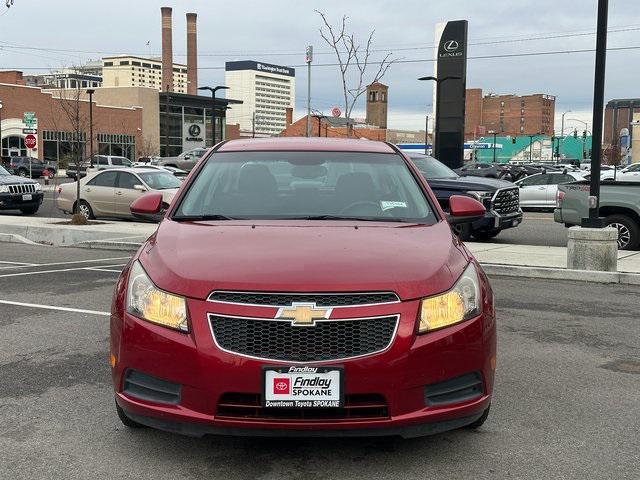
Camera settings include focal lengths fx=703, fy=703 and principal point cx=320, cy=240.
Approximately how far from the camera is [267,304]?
10.5 ft

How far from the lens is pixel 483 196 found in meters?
13.4

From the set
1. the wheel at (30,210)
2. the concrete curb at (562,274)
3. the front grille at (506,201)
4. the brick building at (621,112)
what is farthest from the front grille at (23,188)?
the brick building at (621,112)

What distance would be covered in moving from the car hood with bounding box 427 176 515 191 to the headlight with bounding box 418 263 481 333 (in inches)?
402

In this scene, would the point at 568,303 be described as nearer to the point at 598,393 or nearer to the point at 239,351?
the point at 598,393

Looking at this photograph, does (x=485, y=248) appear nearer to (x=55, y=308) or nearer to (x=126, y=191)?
(x=55, y=308)

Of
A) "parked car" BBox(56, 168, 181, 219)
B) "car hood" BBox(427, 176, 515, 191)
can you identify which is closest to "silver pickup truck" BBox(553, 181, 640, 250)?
"car hood" BBox(427, 176, 515, 191)

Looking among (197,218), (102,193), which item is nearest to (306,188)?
(197,218)

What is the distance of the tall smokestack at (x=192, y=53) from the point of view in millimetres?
102188

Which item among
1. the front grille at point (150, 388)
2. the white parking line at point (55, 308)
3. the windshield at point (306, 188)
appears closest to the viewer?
the front grille at point (150, 388)

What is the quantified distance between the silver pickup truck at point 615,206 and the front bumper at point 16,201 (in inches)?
606

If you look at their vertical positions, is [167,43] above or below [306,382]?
above

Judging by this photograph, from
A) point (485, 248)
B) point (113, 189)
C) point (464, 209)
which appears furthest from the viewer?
point (113, 189)

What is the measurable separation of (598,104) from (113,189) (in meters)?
12.4

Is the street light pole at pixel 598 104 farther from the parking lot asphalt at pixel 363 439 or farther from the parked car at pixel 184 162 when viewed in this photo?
the parked car at pixel 184 162
